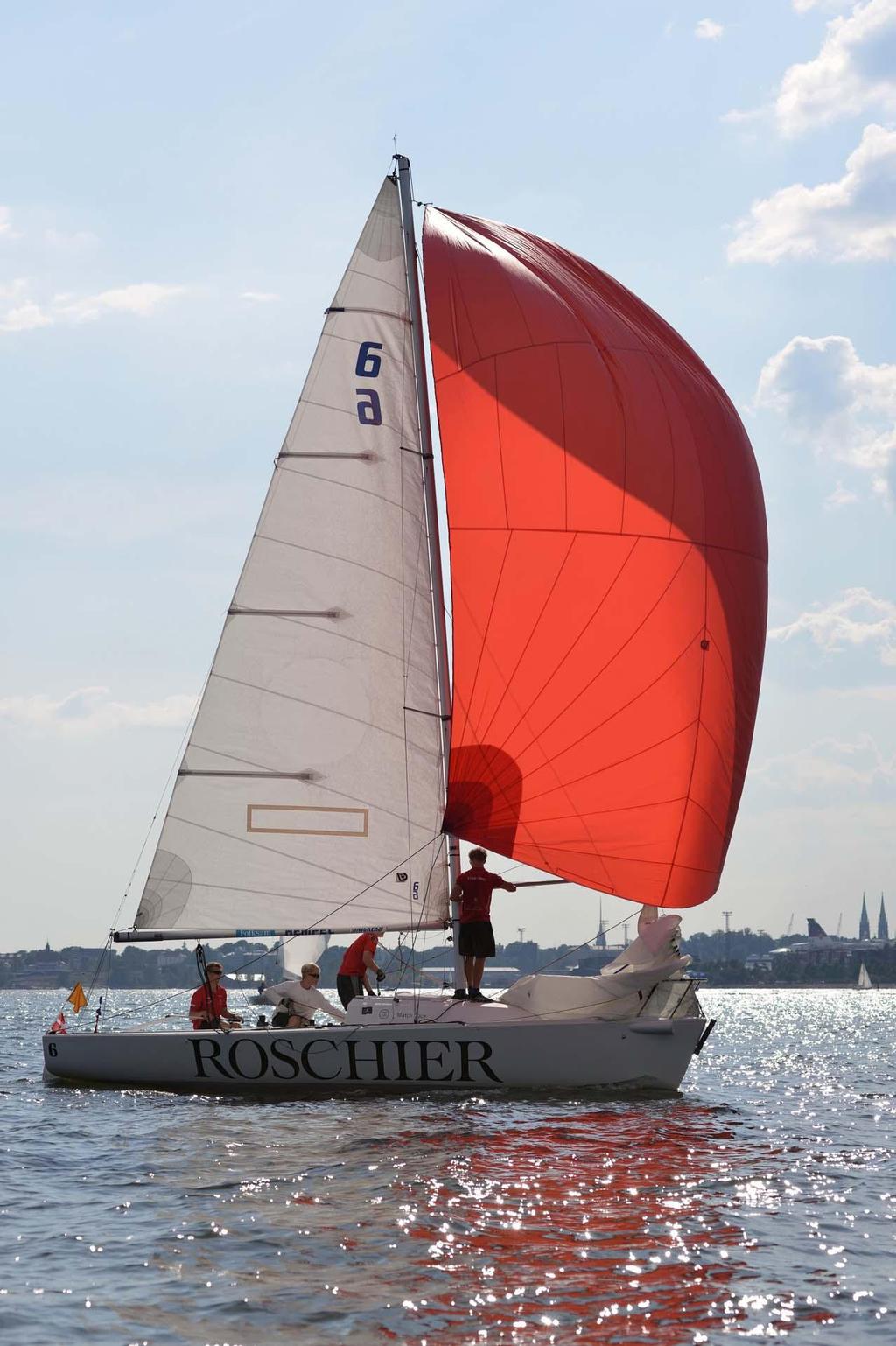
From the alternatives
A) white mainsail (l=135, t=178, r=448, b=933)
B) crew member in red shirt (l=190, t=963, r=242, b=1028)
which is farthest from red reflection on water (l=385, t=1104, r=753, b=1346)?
crew member in red shirt (l=190, t=963, r=242, b=1028)

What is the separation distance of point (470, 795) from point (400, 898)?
4.60ft

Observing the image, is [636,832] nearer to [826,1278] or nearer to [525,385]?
[525,385]

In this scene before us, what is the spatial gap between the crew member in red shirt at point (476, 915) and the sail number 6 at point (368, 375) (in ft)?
16.5

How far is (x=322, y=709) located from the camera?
16.9m

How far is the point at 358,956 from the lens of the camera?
17312 millimetres

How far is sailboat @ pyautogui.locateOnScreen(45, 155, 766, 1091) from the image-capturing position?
1559 centimetres

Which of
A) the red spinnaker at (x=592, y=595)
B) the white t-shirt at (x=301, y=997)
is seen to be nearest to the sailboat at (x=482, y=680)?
the red spinnaker at (x=592, y=595)

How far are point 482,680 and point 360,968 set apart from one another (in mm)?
3552

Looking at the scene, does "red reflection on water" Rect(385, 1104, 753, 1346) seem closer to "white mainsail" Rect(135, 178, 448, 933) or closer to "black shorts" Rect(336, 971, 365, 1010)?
"black shorts" Rect(336, 971, 365, 1010)

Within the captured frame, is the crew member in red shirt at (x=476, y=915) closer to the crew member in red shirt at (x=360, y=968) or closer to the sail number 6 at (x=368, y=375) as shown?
the crew member in red shirt at (x=360, y=968)

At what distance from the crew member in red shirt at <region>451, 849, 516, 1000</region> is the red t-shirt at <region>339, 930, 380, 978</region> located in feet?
4.69

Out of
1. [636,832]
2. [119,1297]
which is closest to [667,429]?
[636,832]

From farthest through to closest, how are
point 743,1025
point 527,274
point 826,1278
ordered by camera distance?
point 743,1025, point 527,274, point 826,1278

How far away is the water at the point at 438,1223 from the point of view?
762 cm
